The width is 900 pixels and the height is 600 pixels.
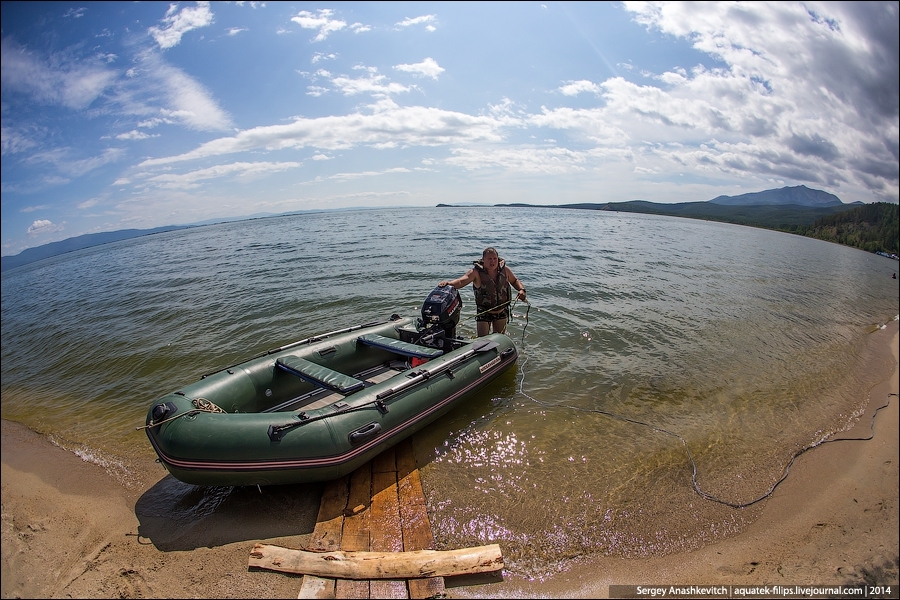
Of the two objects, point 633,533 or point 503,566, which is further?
point 633,533

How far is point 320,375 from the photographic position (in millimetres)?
5285

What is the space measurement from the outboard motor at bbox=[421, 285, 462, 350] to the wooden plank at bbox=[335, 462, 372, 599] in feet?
9.44

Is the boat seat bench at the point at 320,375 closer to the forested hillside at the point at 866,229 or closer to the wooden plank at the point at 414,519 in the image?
the wooden plank at the point at 414,519

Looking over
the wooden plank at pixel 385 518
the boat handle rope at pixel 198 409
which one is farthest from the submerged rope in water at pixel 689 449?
the boat handle rope at pixel 198 409

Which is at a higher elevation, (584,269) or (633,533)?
(584,269)

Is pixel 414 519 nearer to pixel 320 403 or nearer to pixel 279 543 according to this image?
pixel 279 543

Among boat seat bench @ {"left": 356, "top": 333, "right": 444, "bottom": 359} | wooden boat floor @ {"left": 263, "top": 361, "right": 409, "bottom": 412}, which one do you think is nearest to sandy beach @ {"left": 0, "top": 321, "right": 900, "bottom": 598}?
wooden boat floor @ {"left": 263, "top": 361, "right": 409, "bottom": 412}

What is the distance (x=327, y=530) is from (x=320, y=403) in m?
2.38

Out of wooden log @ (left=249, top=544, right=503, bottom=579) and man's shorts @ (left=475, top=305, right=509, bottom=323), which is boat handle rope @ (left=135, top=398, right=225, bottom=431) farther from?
man's shorts @ (left=475, top=305, right=509, bottom=323)

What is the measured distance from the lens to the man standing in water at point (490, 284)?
24.9 ft

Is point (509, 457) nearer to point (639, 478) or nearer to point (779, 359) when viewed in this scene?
point (639, 478)

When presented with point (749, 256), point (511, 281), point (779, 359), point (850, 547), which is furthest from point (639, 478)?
point (749, 256)

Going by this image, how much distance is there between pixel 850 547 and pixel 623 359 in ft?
14.8

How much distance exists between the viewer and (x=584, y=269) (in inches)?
677
